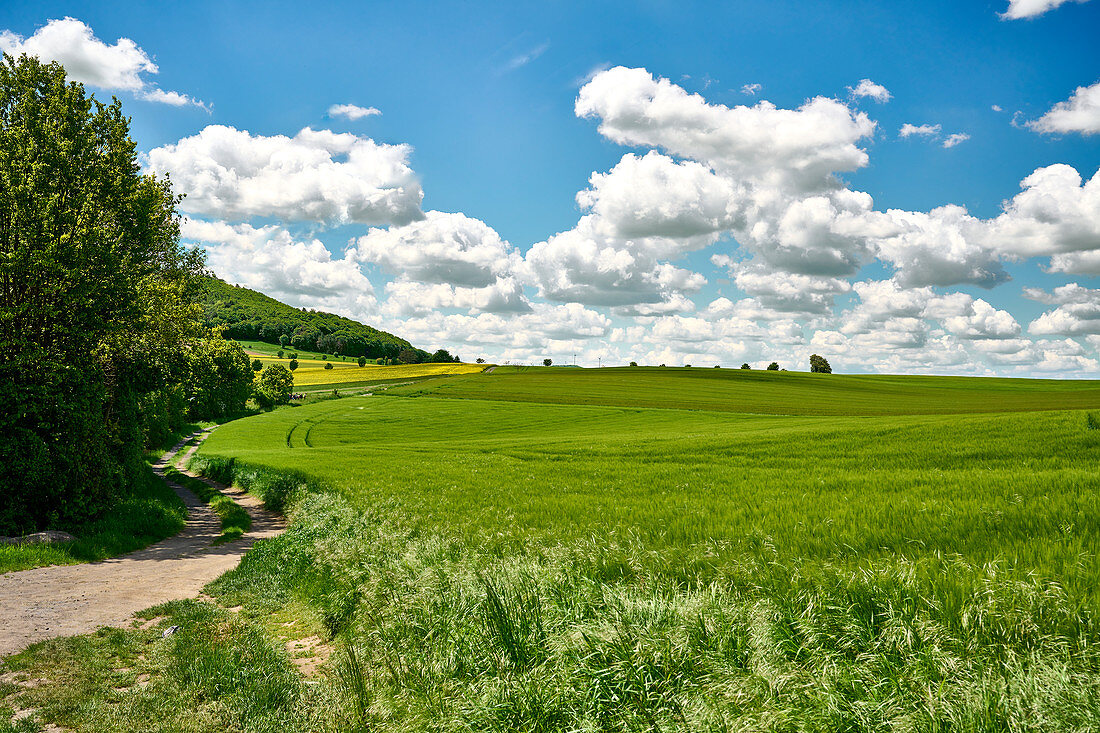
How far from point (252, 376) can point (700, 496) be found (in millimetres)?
108988

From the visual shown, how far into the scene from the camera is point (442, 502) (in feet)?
53.0

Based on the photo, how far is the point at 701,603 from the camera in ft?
18.6

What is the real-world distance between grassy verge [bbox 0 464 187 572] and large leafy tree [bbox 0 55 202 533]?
0.89 m

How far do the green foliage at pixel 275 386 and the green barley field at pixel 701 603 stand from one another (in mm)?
98143

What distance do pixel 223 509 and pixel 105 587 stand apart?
12815 mm

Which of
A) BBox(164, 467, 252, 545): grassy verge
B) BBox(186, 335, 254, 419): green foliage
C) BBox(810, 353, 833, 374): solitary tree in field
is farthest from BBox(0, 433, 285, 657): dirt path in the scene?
BBox(810, 353, 833, 374): solitary tree in field

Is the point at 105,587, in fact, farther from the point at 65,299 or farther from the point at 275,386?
the point at 275,386

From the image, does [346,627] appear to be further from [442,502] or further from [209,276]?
[209,276]

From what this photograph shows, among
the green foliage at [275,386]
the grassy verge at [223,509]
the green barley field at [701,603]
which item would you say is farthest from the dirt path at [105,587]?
the green foliage at [275,386]

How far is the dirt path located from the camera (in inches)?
371

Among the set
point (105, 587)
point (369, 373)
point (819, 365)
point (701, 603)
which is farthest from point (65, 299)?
point (819, 365)

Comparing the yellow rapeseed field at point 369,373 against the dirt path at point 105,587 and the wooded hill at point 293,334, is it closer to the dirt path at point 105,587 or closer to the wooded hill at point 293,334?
the wooded hill at point 293,334

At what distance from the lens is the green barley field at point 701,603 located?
4355 millimetres

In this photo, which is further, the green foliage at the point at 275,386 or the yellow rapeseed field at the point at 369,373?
the yellow rapeseed field at the point at 369,373
